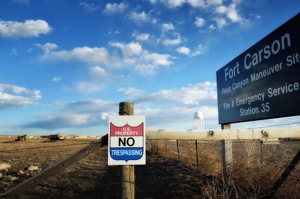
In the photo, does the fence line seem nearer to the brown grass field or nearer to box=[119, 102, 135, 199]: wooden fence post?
box=[119, 102, 135, 199]: wooden fence post

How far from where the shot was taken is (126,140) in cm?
422

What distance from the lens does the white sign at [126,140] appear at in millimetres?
4180

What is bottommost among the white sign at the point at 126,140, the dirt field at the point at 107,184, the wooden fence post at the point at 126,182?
the dirt field at the point at 107,184

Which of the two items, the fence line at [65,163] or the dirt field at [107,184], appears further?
the dirt field at [107,184]

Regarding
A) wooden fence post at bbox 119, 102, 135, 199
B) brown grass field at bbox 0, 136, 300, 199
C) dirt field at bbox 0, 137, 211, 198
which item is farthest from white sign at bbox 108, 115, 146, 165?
dirt field at bbox 0, 137, 211, 198

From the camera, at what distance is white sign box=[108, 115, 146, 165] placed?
4180mm

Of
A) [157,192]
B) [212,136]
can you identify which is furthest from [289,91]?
[157,192]

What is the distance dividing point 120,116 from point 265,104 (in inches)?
111

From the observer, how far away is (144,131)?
424 cm

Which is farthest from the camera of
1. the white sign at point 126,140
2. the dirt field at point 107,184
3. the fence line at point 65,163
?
the dirt field at point 107,184

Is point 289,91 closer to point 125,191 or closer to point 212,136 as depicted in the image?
point 212,136

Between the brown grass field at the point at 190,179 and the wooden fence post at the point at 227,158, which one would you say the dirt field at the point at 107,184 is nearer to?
the brown grass field at the point at 190,179

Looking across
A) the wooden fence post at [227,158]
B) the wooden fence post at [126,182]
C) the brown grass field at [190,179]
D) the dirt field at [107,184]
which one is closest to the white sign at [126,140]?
the wooden fence post at [126,182]

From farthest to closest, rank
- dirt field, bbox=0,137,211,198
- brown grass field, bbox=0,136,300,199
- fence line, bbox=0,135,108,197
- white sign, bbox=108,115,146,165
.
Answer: dirt field, bbox=0,137,211,198 < brown grass field, bbox=0,136,300,199 < fence line, bbox=0,135,108,197 < white sign, bbox=108,115,146,165
